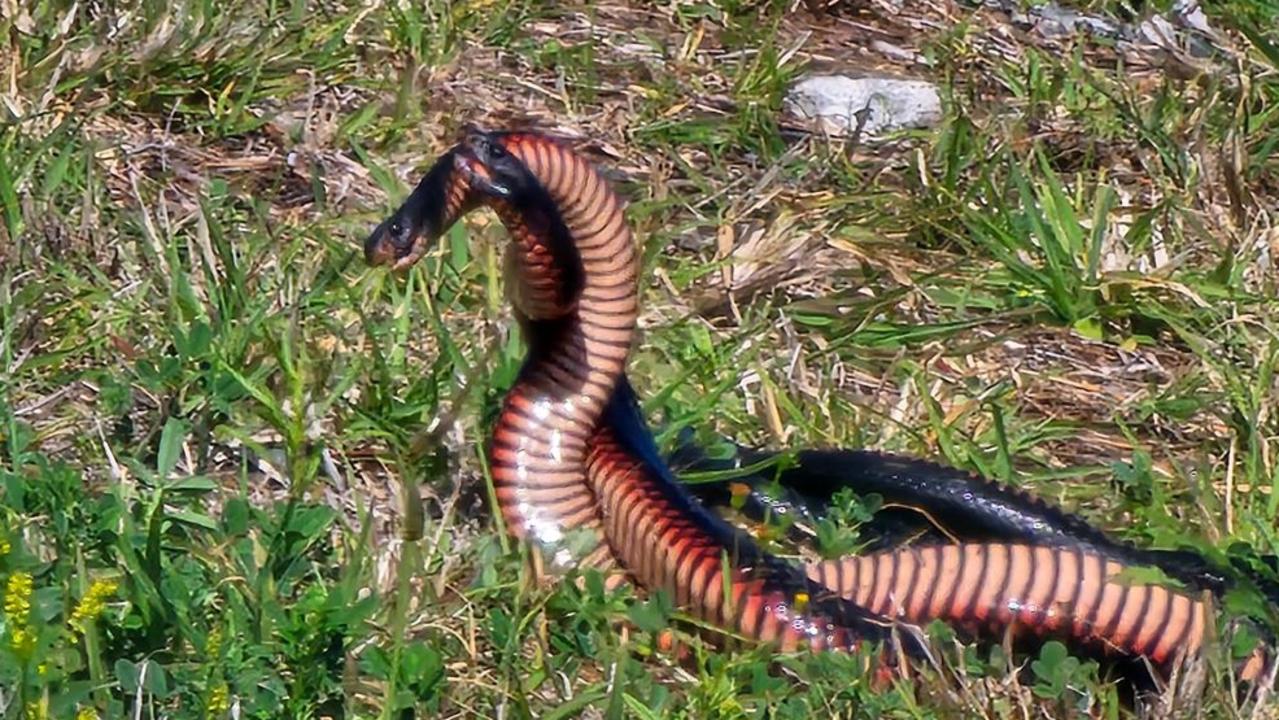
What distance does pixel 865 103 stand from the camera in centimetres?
555

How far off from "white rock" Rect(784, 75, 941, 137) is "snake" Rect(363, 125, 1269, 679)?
183 cm

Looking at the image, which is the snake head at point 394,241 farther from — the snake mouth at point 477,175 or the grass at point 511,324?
the grass at point 511,324

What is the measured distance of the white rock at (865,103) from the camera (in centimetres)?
546

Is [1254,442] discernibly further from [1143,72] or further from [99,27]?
[99,27]

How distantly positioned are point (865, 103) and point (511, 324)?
5.40 feet

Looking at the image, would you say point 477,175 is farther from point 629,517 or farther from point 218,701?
point 218,701

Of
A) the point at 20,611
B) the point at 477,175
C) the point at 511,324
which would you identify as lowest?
the point at 511,324

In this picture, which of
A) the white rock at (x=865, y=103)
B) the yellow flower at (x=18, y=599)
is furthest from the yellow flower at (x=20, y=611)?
the white rock at (x=865, y=103)

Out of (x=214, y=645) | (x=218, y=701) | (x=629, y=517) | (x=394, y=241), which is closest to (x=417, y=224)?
(x=394, y=241)

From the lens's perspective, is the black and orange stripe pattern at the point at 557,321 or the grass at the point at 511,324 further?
the black and orange stripe pattern at the point at 557,321

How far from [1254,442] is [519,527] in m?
1.37

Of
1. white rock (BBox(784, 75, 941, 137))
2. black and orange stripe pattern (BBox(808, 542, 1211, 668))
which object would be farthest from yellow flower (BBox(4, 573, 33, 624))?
white rock (BBox(784, 75, 941, 137))

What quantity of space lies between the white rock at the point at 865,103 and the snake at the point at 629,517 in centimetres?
183

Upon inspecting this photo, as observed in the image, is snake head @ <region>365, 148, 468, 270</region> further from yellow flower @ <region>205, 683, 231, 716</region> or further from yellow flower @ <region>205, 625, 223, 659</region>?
yellow flower @ <region>205, 683, 231, 716</region>
